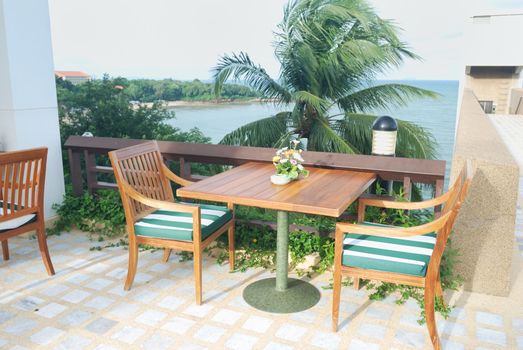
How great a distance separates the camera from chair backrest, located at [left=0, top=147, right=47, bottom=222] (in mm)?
2986

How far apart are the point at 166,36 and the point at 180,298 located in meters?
23.7

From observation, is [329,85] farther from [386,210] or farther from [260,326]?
[260,326]

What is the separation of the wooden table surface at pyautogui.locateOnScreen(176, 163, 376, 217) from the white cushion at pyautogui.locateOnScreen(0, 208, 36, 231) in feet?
3.87

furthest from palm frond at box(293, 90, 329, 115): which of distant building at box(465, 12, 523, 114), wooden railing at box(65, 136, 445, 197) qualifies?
distant building at box(465, 12, 523, 114)

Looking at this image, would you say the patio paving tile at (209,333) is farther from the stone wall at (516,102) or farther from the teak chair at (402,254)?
the stone wall at (516,102)

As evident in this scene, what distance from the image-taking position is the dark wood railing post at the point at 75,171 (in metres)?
4.51

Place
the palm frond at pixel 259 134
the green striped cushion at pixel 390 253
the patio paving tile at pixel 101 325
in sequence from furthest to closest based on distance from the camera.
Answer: the palm frond at pixel 259 134 < the patio paving tile at pixel 101 325 < the green striped cushion at pixel 390 253

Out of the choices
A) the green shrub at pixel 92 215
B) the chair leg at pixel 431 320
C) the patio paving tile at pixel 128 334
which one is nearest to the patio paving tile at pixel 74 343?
the patio paving tile at pixel 128 334

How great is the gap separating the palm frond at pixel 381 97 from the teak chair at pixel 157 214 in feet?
18.0

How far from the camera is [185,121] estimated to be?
1659cm

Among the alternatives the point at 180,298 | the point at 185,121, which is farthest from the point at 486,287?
the point at 185,121

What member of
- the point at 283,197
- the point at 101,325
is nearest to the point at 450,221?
the point at 283,197

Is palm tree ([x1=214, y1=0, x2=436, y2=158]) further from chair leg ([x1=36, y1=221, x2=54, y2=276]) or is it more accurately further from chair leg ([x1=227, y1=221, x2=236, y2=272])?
chair leg ([x1=36, y1=221, x2=54, y2=276])

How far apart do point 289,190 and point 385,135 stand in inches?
45.9
